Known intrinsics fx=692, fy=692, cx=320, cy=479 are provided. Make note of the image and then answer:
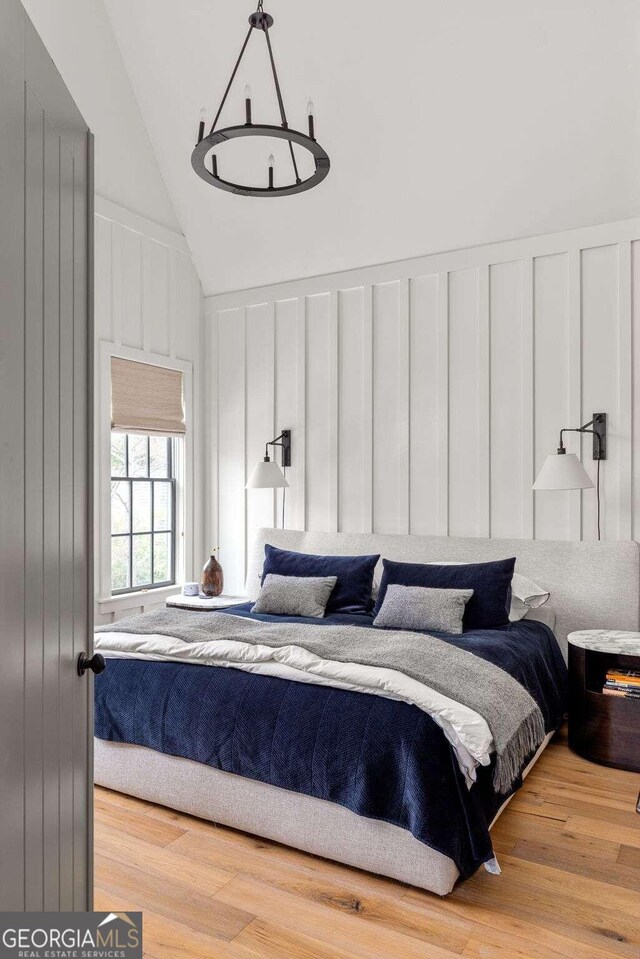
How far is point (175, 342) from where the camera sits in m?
5.28

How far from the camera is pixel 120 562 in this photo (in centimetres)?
479

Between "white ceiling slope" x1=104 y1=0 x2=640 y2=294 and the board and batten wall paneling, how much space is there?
0.23 meters

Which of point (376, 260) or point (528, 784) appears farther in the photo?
point (376, 260)

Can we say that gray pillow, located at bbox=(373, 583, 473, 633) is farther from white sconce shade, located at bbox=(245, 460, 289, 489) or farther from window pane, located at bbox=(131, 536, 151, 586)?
window pane, located at bbox=(131, 536, 151, 586)

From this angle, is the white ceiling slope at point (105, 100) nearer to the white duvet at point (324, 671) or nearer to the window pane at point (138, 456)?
the window pane at point (138, 456)

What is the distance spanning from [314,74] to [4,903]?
4.26 metres

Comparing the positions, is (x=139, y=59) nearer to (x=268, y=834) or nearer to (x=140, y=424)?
(x=140, y=424)

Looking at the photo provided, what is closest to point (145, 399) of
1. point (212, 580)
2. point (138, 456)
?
point (138, 456)

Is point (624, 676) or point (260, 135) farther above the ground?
point (260, 135)

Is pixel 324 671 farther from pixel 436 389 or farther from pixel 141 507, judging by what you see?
pixel 141 507

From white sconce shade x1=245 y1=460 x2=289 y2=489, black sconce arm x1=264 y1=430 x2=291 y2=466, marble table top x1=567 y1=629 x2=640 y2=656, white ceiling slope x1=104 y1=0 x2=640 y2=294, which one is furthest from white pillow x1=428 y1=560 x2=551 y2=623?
white ceiling slope x1=104 y1=0 x2=640 y2=294

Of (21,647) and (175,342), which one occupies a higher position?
(175,342)

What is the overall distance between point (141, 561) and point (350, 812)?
9.82 ft

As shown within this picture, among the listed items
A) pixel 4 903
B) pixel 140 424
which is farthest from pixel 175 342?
pixel 4 903
